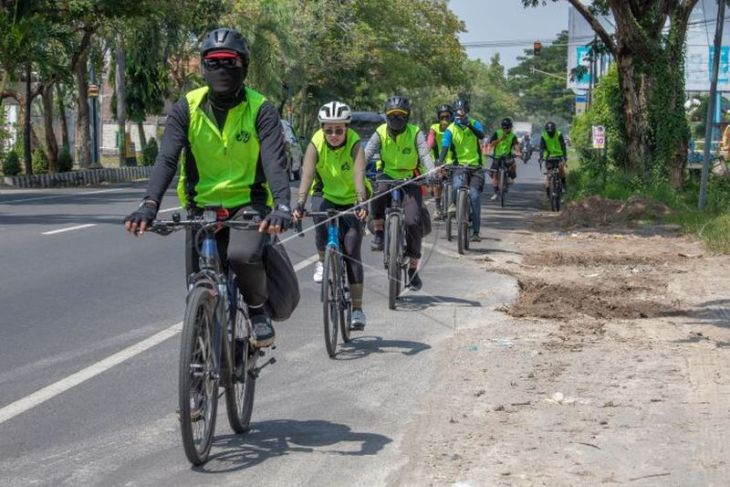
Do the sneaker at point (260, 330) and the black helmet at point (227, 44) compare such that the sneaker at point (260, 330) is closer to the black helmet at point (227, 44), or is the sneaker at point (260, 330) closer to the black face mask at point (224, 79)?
the black face mask at point (224, 79)

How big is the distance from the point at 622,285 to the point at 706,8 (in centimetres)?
3769

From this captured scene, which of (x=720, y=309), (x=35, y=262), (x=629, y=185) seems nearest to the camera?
(x=720, y=309)

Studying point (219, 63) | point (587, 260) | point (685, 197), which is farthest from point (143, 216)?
point (685, 197)

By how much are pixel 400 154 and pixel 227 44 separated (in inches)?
249

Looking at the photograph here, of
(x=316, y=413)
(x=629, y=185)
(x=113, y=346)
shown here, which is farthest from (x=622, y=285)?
(x=629, y=185)

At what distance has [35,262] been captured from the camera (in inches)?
588

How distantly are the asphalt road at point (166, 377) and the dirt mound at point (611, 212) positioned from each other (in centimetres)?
729

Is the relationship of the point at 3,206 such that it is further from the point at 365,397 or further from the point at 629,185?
the point at 365,397

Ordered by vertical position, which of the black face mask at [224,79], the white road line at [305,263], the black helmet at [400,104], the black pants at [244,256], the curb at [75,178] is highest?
the black face mask at [224,79]

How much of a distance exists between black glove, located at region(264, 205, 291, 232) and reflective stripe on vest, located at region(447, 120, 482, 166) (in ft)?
37.1

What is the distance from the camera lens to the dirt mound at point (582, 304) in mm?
11312

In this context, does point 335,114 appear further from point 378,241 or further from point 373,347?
point 378,241

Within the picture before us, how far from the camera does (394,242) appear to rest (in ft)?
38.3


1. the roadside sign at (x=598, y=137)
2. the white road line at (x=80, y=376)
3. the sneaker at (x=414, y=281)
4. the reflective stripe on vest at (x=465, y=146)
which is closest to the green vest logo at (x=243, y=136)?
the white road line at (x=80, y=376)
